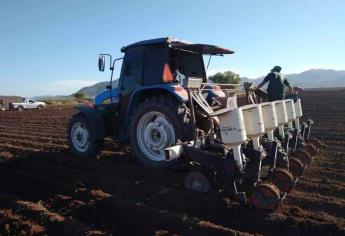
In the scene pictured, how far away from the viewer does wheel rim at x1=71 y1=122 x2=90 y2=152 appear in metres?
8.20

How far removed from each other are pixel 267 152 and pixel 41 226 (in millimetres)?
3578

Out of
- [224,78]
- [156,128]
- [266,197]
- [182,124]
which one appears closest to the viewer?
[266,197]

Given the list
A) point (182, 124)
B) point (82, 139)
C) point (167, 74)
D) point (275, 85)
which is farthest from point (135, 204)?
point (275, 85)

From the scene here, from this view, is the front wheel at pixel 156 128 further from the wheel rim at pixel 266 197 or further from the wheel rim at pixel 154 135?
the wheel rim at pixel 266 197

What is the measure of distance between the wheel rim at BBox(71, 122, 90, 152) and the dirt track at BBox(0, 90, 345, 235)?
35cm

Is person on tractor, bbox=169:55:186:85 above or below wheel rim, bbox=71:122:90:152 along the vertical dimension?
above

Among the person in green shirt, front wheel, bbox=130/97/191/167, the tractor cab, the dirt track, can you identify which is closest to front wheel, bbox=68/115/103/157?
the dirt track

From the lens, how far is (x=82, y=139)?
27.3 feet

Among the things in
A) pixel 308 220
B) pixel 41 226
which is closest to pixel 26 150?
pixel 41 226

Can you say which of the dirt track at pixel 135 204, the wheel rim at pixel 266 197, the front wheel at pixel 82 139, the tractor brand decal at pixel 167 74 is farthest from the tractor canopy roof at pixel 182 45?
the wheel rim at pixel 266 197

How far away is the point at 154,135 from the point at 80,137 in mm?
2372

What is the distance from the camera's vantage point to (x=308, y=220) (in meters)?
4.77

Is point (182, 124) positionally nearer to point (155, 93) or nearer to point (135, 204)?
point (155, 93)

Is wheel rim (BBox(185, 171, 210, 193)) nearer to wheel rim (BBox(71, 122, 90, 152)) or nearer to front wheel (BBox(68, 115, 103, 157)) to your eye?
front wheel (BBox(68, 115, 103, 157))
